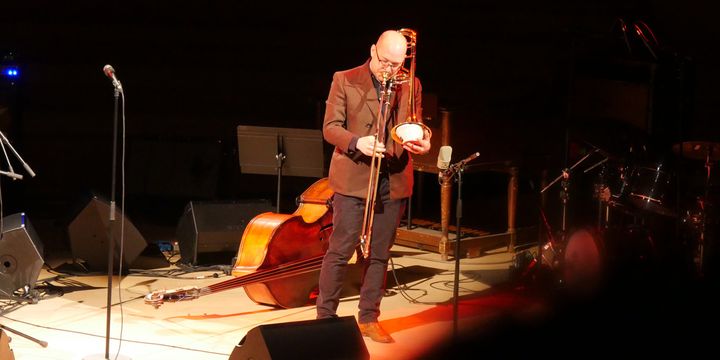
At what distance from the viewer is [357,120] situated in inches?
198

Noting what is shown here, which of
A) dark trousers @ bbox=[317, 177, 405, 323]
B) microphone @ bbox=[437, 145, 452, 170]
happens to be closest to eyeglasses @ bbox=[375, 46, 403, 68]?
microphone @ bbox=[437, 145, 452, 170]

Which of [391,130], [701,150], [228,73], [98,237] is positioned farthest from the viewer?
[228,73]

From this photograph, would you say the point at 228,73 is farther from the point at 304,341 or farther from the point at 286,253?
the point at 304,341

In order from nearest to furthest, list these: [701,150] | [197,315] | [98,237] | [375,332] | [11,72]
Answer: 1. [375,332]
2. [197,315]
3. [98,237]
4. [701,150]
5. [11,72]

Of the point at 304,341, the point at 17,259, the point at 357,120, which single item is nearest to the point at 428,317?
the point at 357,120

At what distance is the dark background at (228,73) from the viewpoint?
8.28 m

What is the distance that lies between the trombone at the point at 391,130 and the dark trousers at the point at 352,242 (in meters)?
0.05

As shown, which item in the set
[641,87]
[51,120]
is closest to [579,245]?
[641,87]

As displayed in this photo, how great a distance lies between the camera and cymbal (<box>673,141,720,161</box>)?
6.61 m

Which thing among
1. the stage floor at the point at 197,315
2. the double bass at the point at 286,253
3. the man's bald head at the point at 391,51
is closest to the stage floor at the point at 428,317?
the stage floor at the point at 197,315

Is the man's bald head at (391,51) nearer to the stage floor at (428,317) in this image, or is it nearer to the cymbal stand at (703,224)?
the stage floor at (428,317)

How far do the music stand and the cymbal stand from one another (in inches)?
93.2

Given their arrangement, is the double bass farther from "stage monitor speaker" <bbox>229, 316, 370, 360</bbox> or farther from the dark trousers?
"stage monitor speaker" <bbox>229, 316, 370, 360</bbox>

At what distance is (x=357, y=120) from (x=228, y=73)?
4465 millimetres
